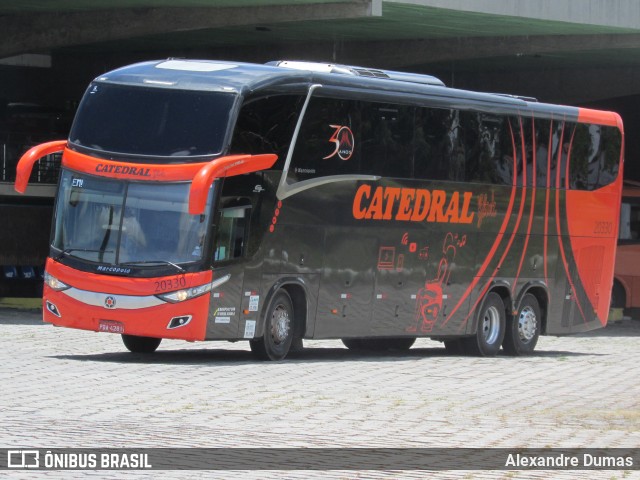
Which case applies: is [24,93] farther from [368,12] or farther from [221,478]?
[221,478]

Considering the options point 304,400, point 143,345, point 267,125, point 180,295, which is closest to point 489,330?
point 143,345

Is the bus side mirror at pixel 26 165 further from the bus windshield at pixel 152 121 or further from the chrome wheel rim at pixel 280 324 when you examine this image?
the chrome wheel rim at pixel 280 324

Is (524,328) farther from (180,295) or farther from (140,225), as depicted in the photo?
(140,225)

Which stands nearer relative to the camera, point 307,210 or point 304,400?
point 304,400

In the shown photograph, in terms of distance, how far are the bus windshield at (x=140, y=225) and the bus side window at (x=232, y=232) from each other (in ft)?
1.00

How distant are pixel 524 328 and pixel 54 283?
28.3 ft

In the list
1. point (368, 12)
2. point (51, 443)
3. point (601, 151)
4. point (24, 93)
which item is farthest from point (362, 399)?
point (24, 93)

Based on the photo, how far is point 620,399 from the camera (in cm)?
1641

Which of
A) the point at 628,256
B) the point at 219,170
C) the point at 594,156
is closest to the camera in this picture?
the point at 219,170

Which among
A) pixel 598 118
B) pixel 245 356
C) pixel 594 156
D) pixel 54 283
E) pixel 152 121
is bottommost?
pixel 245 356

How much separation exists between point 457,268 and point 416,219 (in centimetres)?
138

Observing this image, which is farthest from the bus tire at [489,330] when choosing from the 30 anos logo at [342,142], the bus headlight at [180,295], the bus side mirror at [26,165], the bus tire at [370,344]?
the bus side mirror at [26,165]

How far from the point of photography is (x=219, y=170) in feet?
59.9

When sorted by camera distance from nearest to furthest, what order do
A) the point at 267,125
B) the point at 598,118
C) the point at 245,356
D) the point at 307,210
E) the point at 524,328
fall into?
the point at 267,125
the point at 307,210
the point at 245,356
the point at 524,328
the point at 598,118
